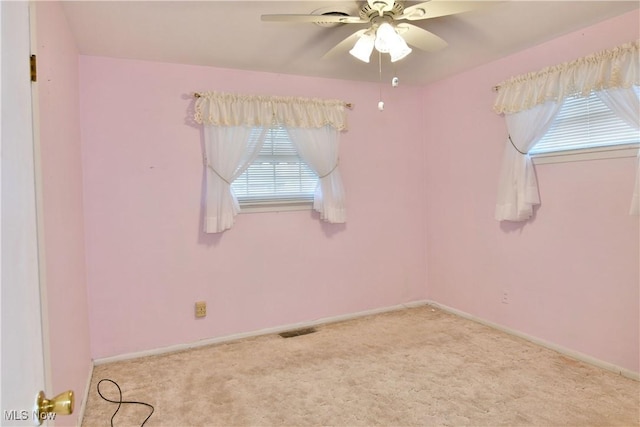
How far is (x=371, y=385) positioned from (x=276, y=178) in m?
1.86

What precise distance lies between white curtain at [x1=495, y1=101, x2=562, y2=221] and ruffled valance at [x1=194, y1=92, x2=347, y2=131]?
1.43 meters

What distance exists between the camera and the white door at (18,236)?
637 millimetres

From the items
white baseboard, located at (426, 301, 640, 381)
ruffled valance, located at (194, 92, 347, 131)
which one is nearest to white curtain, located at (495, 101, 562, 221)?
white baseboard, located at (426, 301, 640, 381)

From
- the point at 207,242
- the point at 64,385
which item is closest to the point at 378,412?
the point at 64,385

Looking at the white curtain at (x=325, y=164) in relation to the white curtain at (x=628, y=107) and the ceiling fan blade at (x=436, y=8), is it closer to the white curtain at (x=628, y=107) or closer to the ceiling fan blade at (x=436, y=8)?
the ceiling fan blade at (x=436, y=8)

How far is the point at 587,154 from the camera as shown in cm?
266

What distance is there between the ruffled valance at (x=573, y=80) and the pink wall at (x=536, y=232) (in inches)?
4.1

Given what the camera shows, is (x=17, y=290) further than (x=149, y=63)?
No

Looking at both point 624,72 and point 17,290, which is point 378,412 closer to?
point 17,290

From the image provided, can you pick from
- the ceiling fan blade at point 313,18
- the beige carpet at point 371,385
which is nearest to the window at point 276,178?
the beige carpet at point 371,385

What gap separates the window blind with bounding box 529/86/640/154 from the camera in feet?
8.21

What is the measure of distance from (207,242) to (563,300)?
277 centimetres

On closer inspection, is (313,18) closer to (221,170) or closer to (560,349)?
(221,170)

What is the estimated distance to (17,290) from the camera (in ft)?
2.28
